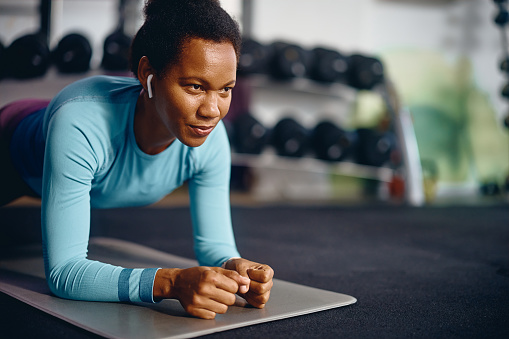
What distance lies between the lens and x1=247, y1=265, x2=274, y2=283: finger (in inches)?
39.4

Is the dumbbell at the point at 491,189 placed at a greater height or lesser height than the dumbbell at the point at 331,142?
lesser

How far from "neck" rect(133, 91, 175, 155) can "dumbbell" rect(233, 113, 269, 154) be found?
2326 mm

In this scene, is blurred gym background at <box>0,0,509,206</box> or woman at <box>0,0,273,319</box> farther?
blurred gym background at <box>0,0,509,206</box>

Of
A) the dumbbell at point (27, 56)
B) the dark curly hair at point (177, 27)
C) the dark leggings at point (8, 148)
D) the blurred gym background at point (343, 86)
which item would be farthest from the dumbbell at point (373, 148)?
the dark curly hair at point (177, 27)

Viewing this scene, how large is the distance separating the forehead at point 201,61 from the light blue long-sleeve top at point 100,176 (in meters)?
0.22

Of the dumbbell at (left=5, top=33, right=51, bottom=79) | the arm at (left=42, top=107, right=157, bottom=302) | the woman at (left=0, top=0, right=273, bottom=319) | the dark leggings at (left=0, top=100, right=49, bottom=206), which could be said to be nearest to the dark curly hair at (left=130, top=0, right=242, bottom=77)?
the woman at (left=0, top=0, right=273, bottom=319)

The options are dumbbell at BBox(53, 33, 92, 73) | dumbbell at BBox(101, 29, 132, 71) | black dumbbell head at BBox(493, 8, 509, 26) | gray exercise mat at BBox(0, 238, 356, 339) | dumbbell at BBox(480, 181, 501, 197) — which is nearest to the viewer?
gray exercise mat at BBox(0, 238, 356, 339)

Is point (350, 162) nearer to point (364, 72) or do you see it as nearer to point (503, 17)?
point (364, 72)

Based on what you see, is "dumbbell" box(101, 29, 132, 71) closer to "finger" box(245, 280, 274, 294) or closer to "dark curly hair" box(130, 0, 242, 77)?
"dark curly hair" box(130, 0, 242, 77)

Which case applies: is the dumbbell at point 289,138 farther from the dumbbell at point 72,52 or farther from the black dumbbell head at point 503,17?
the black dumbbell head at point 503,17

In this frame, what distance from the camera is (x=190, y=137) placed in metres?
1.02

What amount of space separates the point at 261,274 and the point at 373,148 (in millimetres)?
2899

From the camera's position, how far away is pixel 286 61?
3.69 meters

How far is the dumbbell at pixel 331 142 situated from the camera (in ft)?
12.1
